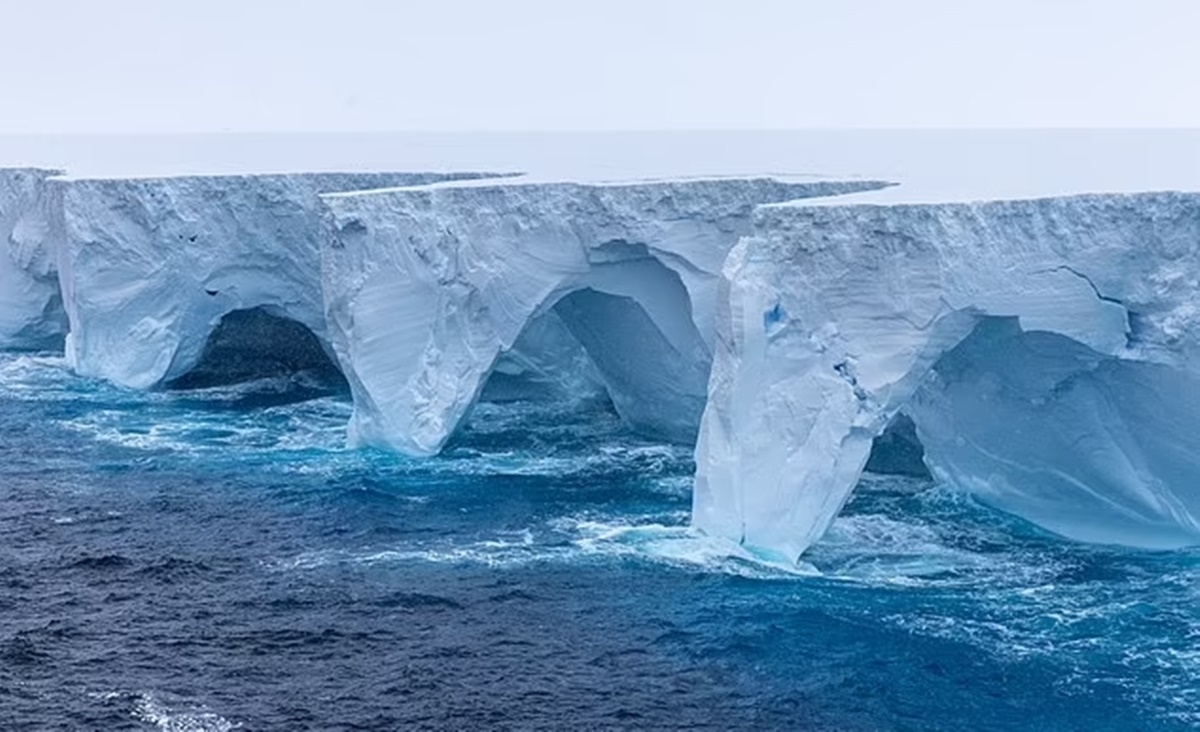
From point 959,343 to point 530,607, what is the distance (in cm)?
619

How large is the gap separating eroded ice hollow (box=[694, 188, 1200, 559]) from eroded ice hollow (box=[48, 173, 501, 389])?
1119cm

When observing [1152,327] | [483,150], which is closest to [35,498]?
[1152,327]

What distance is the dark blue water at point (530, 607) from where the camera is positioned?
42.1ft

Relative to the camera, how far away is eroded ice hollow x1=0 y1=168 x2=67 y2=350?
30469 mm

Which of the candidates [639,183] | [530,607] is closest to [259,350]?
[639,183]

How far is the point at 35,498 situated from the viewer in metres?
19.6

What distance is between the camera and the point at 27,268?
30.7 meters

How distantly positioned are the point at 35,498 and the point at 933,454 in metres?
11.6

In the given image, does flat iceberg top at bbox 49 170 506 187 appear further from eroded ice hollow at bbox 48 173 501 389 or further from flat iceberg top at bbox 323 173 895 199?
flat iceberg top at bbox 323 173 895 199

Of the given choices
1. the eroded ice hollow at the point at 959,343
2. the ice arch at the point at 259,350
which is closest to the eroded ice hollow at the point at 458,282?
the eroded ice hollow at the point at 959,343

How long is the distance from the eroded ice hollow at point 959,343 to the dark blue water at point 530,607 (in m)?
0.70

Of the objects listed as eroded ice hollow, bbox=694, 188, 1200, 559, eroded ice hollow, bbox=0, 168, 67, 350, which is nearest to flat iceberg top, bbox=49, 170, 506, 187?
eroded ice hollow, bbox=0, 168, 67, 350

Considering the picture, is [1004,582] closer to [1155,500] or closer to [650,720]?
[1155,500]

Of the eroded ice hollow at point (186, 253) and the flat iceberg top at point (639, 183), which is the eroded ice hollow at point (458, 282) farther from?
the eroded ice hollow at point (186, 253)
